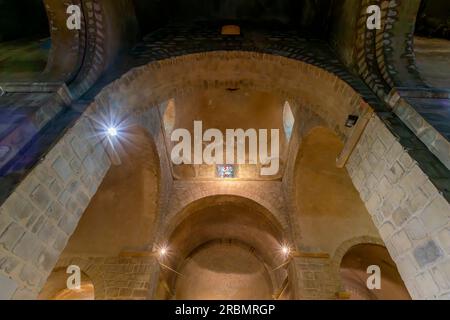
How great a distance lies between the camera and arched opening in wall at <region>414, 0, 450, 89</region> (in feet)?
13.6

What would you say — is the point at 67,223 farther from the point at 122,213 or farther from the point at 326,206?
the point at 326,206

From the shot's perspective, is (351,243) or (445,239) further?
(351,243)

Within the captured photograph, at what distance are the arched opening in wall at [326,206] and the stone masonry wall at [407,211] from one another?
11.7 ft

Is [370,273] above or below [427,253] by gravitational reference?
above

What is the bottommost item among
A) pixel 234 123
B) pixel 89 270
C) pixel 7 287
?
pixel 7 287

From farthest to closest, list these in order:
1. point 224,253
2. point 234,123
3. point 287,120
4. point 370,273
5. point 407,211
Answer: point 224,253 → point 234,123 → point 370,273 → point 287,120 → point 407,211

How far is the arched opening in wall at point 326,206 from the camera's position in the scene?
22.5ft

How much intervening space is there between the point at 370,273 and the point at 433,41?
740 centimetres

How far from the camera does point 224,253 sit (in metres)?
11.0

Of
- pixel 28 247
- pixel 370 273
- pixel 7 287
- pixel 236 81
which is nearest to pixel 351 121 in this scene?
pixel 236 81

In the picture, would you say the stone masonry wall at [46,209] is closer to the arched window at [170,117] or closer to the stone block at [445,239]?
the stone block at [445,239]

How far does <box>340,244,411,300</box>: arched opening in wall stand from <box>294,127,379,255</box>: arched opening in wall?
37.3 inches
